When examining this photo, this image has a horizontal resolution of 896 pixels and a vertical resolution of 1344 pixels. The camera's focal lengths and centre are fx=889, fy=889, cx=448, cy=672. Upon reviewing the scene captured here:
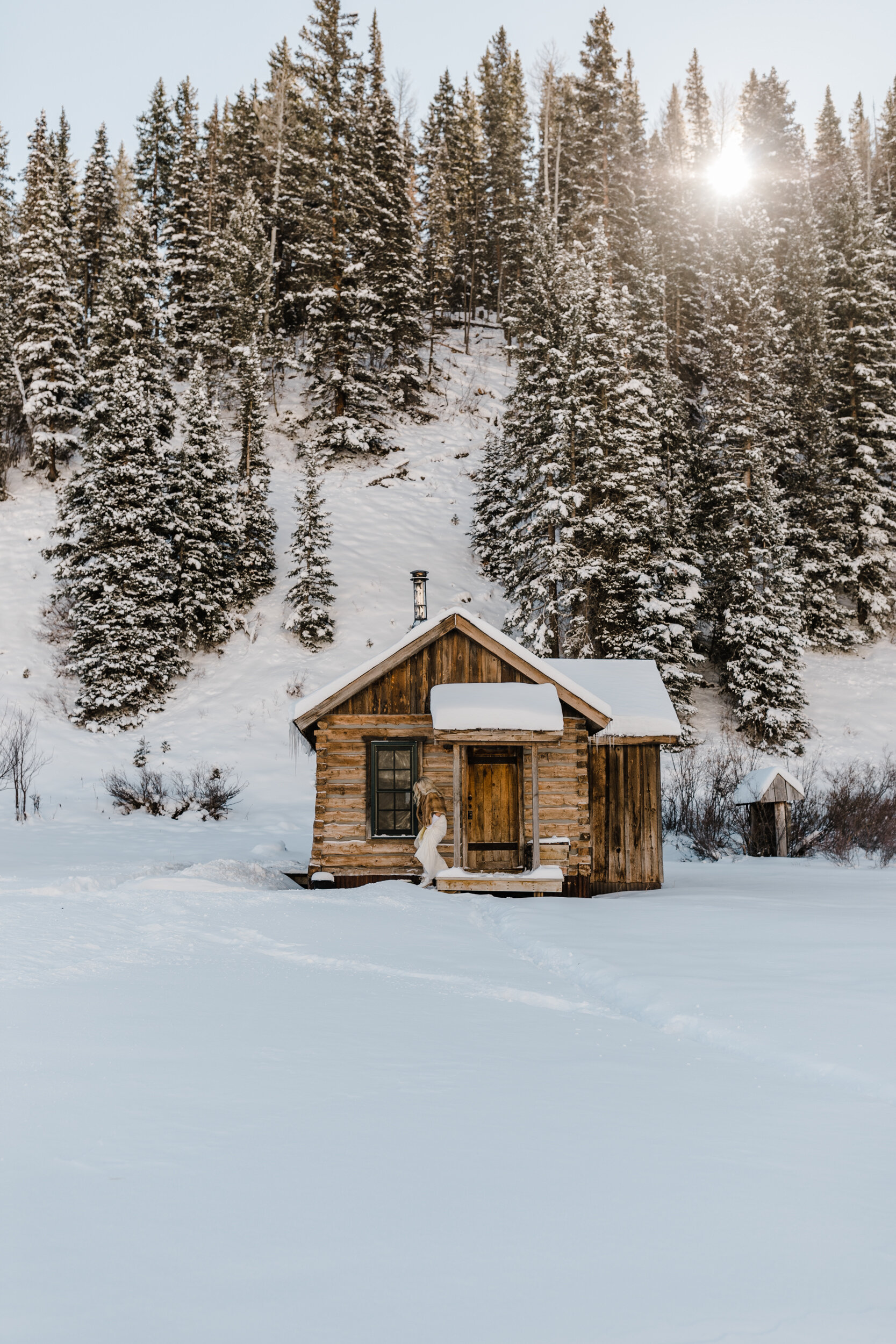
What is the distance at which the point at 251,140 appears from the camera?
55.2 m

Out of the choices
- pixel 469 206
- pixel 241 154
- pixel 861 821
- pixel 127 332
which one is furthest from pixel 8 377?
pixel 861 821

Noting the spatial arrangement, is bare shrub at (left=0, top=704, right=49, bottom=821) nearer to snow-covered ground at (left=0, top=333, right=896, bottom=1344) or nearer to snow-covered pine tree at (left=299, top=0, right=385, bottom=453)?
snow-covered ground at (left=0, top=333, right=896, bottom=1344)

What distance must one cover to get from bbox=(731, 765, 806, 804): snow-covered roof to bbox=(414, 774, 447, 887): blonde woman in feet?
28.5

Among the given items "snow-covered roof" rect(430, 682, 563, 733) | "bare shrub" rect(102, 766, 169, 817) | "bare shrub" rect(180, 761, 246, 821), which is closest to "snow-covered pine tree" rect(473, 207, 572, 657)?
"bare shrub" rect(180, 761, 246, 821)

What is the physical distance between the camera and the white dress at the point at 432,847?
1405 centimetres

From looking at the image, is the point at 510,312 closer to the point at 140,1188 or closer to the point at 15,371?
the point at 15,371

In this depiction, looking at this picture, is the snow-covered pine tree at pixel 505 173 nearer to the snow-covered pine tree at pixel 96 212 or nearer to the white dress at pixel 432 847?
the snow-covered pine tree at pixel 96 212

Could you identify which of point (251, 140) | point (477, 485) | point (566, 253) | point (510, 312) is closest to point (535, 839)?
point (477, 485)

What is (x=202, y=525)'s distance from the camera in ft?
108

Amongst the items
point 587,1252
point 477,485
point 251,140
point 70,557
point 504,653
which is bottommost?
point 587,1252

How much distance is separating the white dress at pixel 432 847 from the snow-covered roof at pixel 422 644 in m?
2.67

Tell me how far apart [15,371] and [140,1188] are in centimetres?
4568

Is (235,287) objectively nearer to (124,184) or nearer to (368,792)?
(124,184)

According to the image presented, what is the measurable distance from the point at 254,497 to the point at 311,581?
527 centimetres
